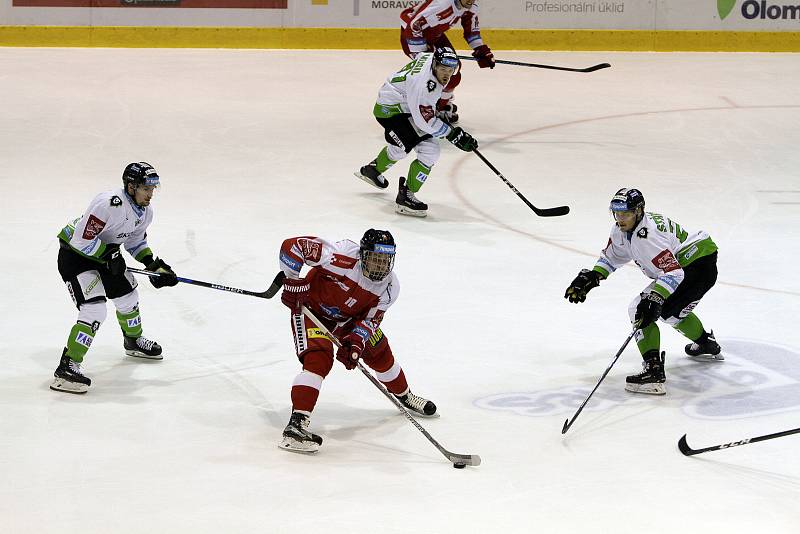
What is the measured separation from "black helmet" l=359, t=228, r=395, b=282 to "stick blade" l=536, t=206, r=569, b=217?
3.32 metres

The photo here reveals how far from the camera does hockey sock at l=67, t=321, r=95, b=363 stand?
16.2 feet

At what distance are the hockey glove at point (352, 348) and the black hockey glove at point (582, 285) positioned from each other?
1059 millimetres

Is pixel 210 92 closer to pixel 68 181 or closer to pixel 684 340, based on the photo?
pixel 68 181

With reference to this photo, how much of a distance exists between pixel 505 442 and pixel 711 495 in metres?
0.80

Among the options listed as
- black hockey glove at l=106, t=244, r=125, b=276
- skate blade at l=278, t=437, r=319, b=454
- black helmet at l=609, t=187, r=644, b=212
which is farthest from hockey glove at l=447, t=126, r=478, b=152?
skate blade at l=278, t=437, r=319, b=454

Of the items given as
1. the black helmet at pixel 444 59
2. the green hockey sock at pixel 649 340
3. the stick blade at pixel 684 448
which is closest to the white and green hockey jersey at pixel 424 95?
the black helmet at pixel 444 59

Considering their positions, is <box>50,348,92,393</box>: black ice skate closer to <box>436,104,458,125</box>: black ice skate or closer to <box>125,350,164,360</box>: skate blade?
<box>125,350,164,360</box>: skate blade

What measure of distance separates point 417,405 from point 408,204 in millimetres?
3241

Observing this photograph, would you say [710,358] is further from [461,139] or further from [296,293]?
[461,139]

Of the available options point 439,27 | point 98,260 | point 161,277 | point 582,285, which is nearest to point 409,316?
point 582,285

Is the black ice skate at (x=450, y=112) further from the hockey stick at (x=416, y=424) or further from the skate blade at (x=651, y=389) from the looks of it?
the hockey stick at (x=416, y=424)

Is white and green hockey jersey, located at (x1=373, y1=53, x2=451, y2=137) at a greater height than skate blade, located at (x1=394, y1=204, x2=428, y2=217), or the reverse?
white and green hockey jersey, located at (x1=373, y1=53, x2=451, y2=137)

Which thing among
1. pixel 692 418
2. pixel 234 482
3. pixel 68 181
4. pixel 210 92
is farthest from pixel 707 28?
pixel 234 482

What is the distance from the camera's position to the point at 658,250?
16.7 feet
